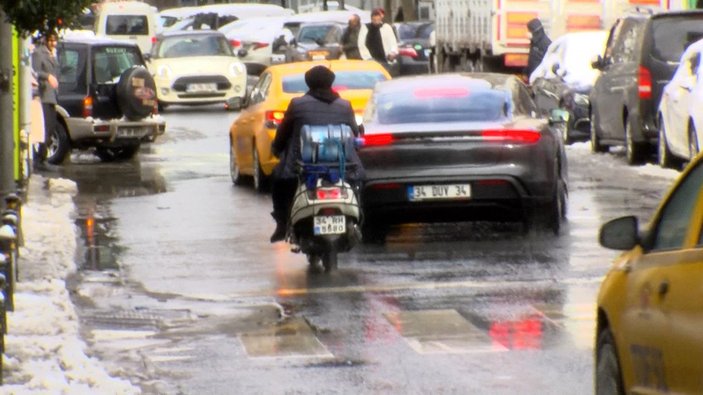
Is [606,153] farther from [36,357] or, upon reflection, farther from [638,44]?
[36,357]

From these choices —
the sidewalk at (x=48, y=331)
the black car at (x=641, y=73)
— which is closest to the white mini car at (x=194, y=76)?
the black car at (x=641, y=73)

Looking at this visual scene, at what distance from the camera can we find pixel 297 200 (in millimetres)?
14219

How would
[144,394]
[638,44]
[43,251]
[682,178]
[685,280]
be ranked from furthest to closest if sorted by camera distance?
1. [638,44]
2. [43,251]
3. [144,394]
4. [682,178]
5. [685,280]

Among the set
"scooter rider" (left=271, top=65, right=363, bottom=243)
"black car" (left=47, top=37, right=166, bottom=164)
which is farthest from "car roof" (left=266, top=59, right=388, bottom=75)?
Answer: "scooter rider" (left=271, top=65, right=363, bottom=243)

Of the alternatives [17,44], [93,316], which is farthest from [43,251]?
[17,44]

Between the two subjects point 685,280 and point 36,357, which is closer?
point 685,280

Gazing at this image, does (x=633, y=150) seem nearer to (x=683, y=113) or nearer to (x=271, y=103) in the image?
(x=683, y=113)

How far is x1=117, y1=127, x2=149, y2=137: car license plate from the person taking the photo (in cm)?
2589

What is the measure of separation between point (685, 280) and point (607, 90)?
18.4m

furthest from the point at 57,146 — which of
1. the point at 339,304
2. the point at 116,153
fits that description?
the point at 339,304

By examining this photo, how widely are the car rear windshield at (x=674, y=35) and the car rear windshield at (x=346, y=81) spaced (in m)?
3.42

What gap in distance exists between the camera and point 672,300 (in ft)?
21.1

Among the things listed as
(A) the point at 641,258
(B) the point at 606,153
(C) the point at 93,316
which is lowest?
(B) the point at 606,153

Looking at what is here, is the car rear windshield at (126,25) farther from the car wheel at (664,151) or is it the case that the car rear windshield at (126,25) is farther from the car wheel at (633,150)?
the car wheel at (664,151)
